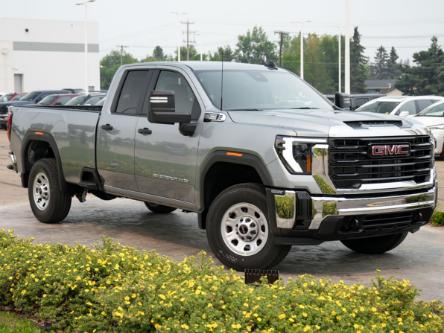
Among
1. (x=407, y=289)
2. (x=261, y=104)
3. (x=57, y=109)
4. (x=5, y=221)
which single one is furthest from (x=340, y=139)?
(x=5, y=221)

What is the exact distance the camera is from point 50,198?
1127cm

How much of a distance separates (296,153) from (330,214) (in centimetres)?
60

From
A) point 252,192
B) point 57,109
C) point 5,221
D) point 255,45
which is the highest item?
point 255,45

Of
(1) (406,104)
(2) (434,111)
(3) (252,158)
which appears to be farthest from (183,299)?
(1) (406,104)

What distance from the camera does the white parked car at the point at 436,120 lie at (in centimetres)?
2142

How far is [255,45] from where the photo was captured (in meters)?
165

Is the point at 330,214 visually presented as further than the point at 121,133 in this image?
No

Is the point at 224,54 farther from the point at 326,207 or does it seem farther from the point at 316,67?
the point at 316,67

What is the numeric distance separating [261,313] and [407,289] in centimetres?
98

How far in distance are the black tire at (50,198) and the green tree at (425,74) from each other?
301 feet

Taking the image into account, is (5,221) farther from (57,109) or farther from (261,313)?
(261,313)

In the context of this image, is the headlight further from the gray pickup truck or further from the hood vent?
the hood vent

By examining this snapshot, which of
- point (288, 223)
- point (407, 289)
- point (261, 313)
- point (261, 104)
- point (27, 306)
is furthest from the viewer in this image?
point (261, 104)

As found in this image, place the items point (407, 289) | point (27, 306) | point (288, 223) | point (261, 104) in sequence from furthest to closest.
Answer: point (261, 104), point (288, 223), point (27, 306), point (407, 289)
